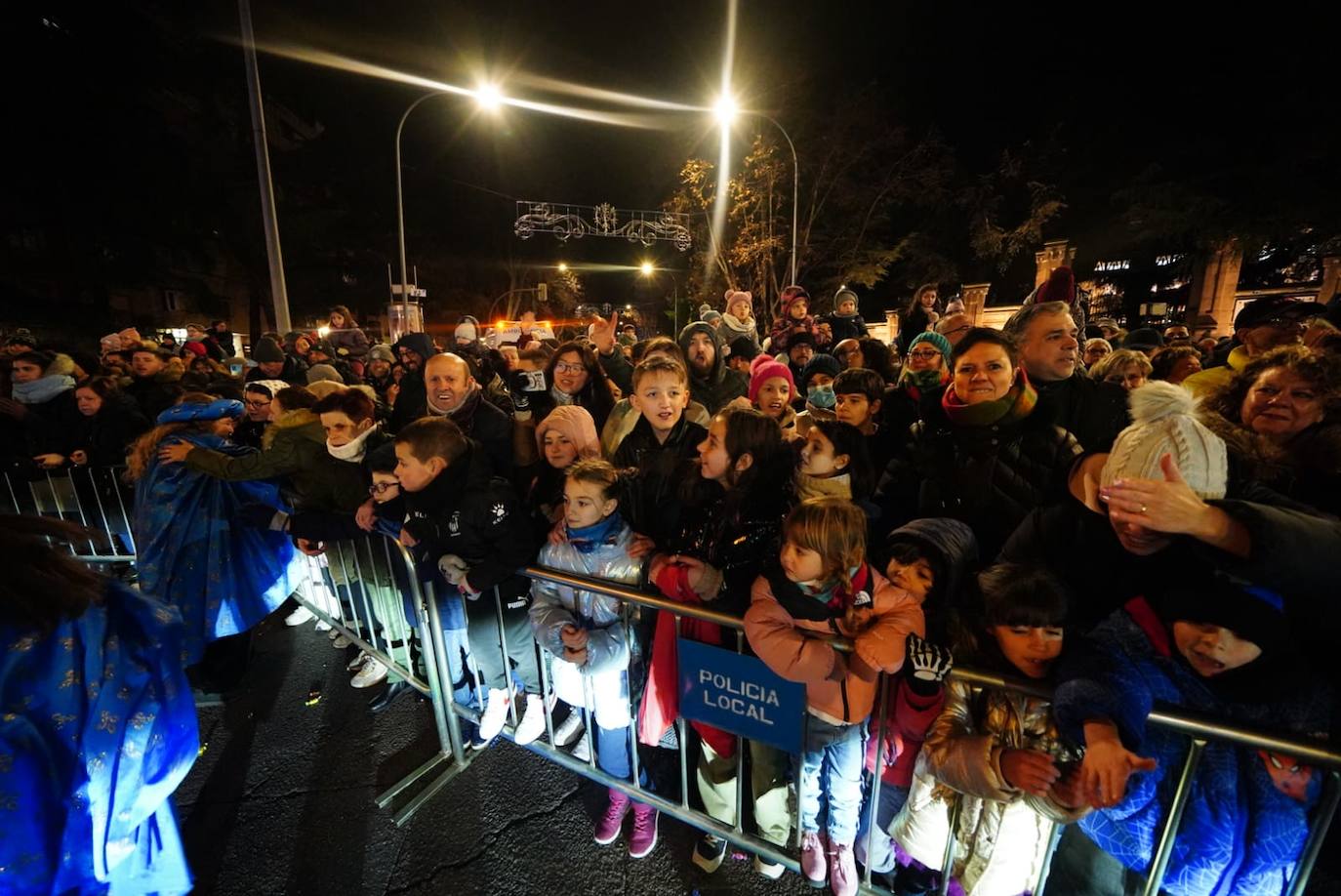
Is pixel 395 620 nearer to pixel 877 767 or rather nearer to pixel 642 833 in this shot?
pixel 642 833

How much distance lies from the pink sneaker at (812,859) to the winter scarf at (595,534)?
151 cm

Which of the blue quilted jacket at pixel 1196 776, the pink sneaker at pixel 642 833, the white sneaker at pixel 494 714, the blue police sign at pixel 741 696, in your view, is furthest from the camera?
the white sneaker at pixel 494 714

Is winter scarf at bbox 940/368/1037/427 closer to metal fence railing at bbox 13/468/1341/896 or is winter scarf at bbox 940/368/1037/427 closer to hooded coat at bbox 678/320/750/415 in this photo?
metal fence railing at bbox 13/468/1341/896

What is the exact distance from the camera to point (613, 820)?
101 inches

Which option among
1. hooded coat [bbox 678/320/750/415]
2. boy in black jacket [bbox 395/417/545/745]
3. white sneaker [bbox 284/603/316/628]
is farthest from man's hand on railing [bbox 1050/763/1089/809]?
white sneaker [bbox 284/603/316/628]

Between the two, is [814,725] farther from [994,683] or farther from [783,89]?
[783,89]

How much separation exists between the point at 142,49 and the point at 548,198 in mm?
24492

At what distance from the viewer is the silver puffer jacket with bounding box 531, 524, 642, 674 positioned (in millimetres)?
2498

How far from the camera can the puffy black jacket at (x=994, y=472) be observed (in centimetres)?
245

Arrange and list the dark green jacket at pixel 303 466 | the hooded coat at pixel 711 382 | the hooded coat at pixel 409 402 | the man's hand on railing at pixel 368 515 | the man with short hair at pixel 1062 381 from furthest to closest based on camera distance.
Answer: the hooded coat at pixel 409 402
the hooded coat at pixel 711 382
the dark green jacket at pixel 303 466
the man's hand on railing at pixel 368 515
the man with short hair at pixel 1062 381

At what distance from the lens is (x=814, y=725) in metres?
2.12

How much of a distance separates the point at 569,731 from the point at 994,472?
2.66 meters

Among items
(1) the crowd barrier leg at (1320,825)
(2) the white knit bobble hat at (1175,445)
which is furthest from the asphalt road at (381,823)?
(2) the white knit bobble hat at (1175,445)

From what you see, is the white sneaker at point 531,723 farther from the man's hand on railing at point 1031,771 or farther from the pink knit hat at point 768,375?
the pink knit hat at point 768,375
